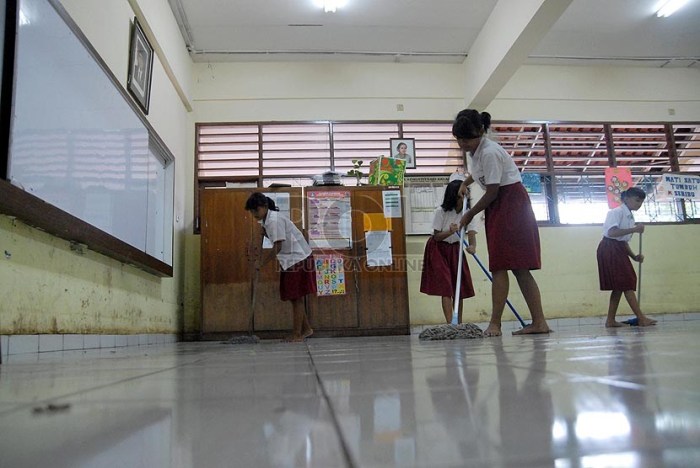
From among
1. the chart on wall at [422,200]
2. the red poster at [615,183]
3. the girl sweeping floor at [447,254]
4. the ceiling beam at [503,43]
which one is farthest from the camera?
the red poster at [615,183]

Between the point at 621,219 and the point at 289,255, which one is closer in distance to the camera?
the point at 289,255

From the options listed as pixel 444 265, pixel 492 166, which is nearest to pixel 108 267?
pixel 444 265

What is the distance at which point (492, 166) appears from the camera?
252 cm

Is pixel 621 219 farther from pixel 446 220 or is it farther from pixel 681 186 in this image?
pixel 681 186

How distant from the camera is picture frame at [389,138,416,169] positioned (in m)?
5.84

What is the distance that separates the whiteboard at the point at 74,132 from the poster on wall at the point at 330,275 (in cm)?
171

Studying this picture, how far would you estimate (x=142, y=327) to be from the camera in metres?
3.84

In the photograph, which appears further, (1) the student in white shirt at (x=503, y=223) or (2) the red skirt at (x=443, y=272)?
(2) the red skirt at (x=443, y=272)

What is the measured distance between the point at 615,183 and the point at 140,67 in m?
5.32

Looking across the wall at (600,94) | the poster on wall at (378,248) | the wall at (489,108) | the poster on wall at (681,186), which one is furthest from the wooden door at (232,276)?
the poster on wall at (681,186)

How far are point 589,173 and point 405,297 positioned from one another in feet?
9.50

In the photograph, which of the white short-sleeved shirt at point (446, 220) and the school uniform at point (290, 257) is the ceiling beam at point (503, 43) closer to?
the white short-sleeved shirt at point (446, 220)

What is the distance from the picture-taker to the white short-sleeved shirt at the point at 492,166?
8.27 feet

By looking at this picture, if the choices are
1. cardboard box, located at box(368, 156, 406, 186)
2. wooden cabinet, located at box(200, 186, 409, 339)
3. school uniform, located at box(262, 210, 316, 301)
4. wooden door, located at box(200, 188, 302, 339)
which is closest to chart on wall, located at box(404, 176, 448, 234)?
cardboard box, located at box(368, 156, 406, 186)
